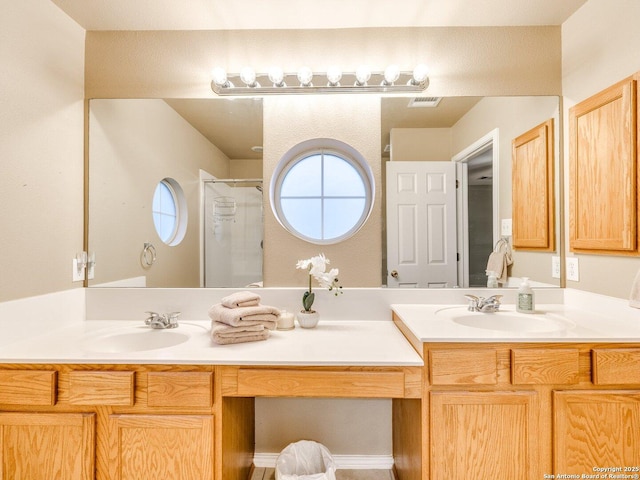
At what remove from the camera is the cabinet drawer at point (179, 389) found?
1.17 meters

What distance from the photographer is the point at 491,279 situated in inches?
68.7

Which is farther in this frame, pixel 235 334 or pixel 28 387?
pixel 235 334

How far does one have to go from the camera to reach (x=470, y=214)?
1744mm

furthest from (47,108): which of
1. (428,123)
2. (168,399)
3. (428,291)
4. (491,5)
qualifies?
(491,5)

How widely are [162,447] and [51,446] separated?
0.39 m

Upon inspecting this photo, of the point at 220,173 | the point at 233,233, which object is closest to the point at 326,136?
the point at 220,173

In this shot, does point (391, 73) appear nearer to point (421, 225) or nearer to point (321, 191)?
point (321, 191)

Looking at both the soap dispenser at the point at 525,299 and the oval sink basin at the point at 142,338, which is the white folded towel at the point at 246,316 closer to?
the oval sink basin at the point at 142,338

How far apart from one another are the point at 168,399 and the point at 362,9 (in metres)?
1.91

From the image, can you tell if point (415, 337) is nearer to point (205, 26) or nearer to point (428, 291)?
point (428, 291)

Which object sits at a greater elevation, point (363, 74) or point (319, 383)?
point (363, 74)

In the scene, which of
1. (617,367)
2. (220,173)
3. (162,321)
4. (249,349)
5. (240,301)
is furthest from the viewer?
(220,173)

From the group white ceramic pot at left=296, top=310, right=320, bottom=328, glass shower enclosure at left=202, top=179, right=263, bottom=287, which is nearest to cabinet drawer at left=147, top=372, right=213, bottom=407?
white ceramic pot at left=296, top=310, right=320, bottom=328

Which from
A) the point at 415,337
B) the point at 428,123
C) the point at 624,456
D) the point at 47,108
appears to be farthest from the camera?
the point at 428,123
